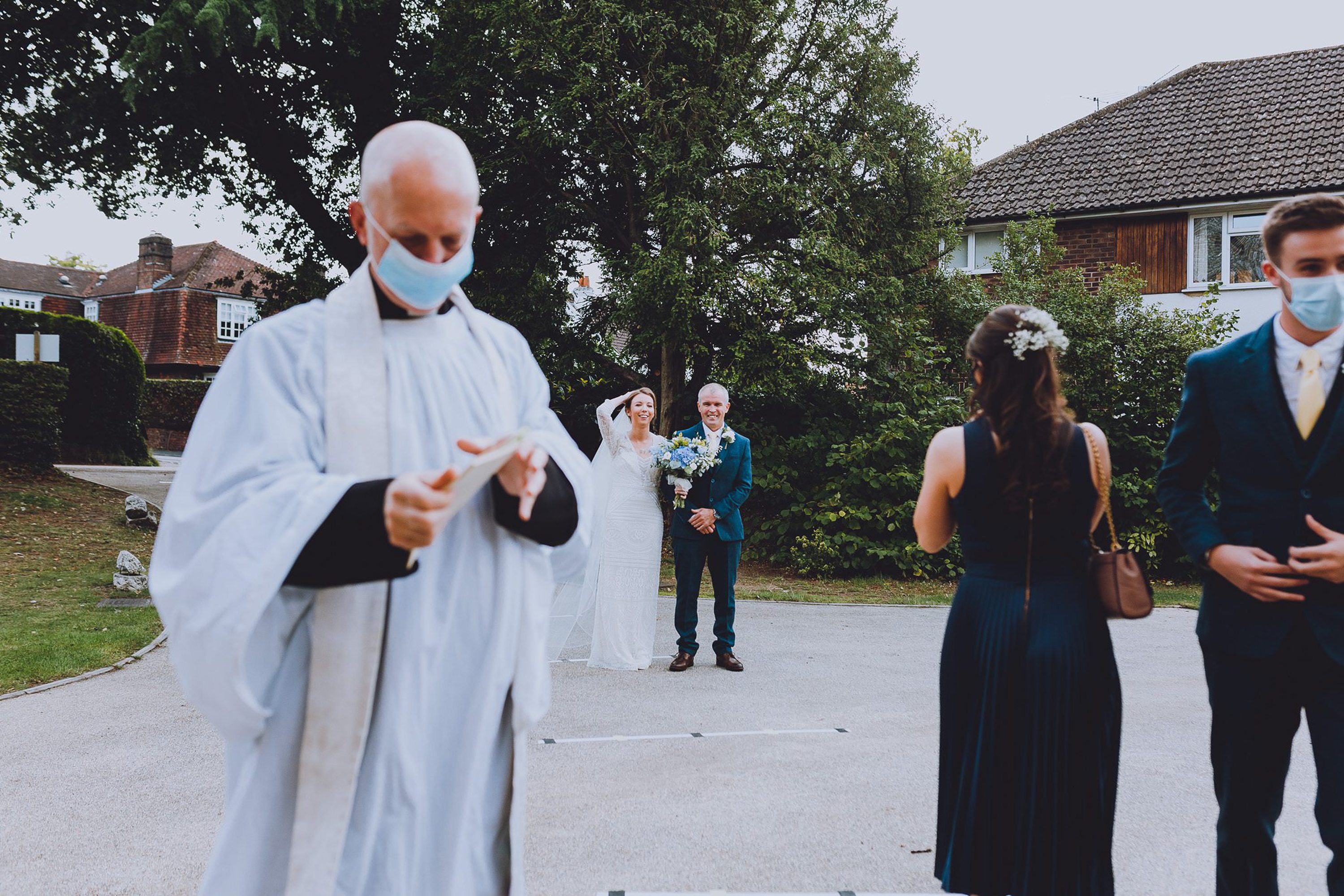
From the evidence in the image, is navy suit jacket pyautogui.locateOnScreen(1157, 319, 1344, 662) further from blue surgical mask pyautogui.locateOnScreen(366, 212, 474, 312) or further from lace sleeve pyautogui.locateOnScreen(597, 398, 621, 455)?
lace sleeve pyautogui.locateOnScreen(597, 398, 621, 455)

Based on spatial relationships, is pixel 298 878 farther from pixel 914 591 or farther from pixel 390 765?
pixel 914 591

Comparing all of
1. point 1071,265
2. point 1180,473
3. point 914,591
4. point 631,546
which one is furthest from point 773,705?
point 1071,265

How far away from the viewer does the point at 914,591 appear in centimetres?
1425

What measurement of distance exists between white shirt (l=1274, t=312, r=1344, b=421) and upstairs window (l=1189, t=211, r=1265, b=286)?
768 inches

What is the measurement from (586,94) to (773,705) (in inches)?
431

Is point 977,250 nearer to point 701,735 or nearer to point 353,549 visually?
point 701,735

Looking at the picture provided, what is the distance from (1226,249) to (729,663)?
17812 mm

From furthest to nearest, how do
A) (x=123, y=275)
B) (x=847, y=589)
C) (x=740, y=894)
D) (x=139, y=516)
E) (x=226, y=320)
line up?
(x=123, y=275), (x=226, y=320), (x=139, y=516), (x=847, y=589), (x=740, y=894)

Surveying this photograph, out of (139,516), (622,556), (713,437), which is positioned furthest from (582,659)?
(139,516)

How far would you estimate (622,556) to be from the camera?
8453mm

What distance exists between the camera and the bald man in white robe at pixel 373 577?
72.2 inches

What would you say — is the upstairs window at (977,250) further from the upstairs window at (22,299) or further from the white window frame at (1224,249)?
the upstairs window at (22,299)

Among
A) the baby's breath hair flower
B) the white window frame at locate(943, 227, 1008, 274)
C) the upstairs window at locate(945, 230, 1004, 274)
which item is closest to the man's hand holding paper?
the baby's breath hair flower

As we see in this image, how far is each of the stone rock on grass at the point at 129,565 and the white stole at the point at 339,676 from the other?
10.7 metres
